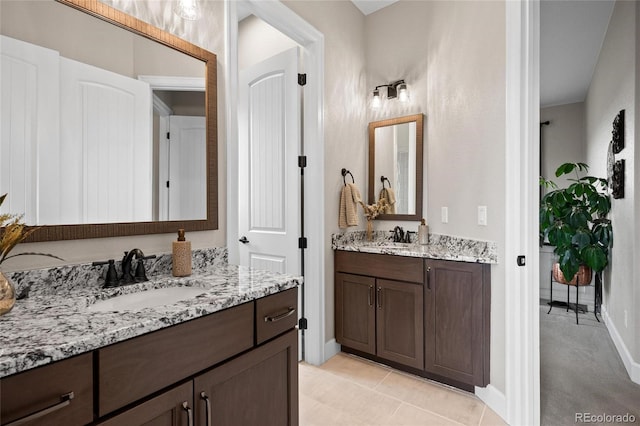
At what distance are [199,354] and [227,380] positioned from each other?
16cm

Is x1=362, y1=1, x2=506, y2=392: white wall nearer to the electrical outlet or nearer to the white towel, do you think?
the electrical outlet

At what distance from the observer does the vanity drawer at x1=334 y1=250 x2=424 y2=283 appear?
2.28 m

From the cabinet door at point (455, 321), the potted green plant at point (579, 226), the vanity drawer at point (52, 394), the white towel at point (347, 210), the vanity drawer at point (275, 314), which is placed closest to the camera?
the vanity drawer at point (52, 394)

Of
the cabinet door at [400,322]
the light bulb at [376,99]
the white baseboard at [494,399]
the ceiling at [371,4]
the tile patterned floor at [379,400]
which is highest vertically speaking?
the ceiling at [371,4]

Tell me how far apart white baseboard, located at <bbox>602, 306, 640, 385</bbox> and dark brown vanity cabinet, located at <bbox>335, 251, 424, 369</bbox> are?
1.48 m

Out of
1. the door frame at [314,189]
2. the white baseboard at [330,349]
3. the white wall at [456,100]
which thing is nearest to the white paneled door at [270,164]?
the door frame at [314,189]

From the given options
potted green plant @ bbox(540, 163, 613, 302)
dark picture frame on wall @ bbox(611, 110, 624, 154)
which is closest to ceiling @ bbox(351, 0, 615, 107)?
dark picture frame on wall @ bbox(611, 110, 624, 154)

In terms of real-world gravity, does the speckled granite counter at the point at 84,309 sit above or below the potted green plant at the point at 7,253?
below

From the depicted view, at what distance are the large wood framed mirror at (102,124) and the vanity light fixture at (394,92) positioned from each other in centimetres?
165

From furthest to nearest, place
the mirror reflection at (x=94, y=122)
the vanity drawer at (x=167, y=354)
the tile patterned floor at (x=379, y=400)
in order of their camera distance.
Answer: the tile patterned floor at (x=379, y=400) < the mirror reflection at (x=94, y=122) < the vanity drawer at (x=167, y=354)

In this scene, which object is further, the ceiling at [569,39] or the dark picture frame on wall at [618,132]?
the ceiling at [569,39]

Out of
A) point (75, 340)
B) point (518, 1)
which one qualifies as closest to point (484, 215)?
point (518, 1)

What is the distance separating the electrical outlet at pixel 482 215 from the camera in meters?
2.08

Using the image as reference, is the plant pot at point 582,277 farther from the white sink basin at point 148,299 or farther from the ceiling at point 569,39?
the white sink basin at point 148,299
